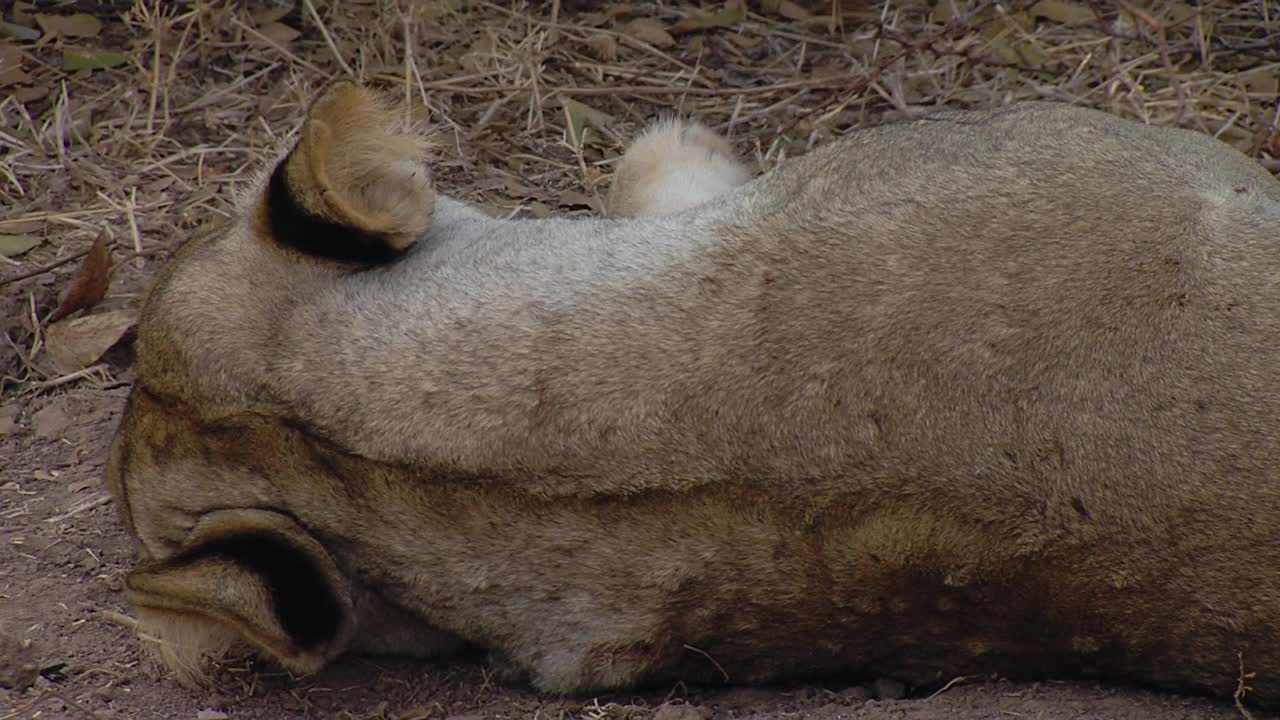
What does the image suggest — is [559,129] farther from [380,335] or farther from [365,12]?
[380,335]

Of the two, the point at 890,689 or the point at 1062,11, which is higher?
the point at 890,689

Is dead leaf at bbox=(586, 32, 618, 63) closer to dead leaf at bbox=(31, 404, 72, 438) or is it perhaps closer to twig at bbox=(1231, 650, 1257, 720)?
dead leaf at bbox=(31, 404, 72, 438)

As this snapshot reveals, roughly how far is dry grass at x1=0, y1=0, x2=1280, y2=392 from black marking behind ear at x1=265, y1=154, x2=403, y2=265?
209cm

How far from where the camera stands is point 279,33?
715 cm

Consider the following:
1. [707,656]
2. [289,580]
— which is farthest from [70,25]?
[707,656]

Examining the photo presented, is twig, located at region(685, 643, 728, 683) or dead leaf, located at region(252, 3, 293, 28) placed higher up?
twig, located at region(685, 643, 728, 683)

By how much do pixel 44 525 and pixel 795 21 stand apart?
4122mm

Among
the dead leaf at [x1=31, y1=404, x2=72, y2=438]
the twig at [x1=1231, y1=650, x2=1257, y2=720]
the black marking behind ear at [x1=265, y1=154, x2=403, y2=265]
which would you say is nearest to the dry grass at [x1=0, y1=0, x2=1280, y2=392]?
the dead leaf at [x1=31, y1=404, x2=72, y2=438]

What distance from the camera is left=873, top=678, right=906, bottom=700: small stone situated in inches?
149

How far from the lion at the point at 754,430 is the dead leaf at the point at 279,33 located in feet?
10.6

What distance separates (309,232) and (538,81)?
3.01 metres

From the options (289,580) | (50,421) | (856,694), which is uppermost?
(289,580)

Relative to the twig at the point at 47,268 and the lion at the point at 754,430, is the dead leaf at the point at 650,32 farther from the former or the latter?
the lion at the point at 754,430

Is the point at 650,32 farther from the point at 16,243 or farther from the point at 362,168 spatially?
the point at 362,168
